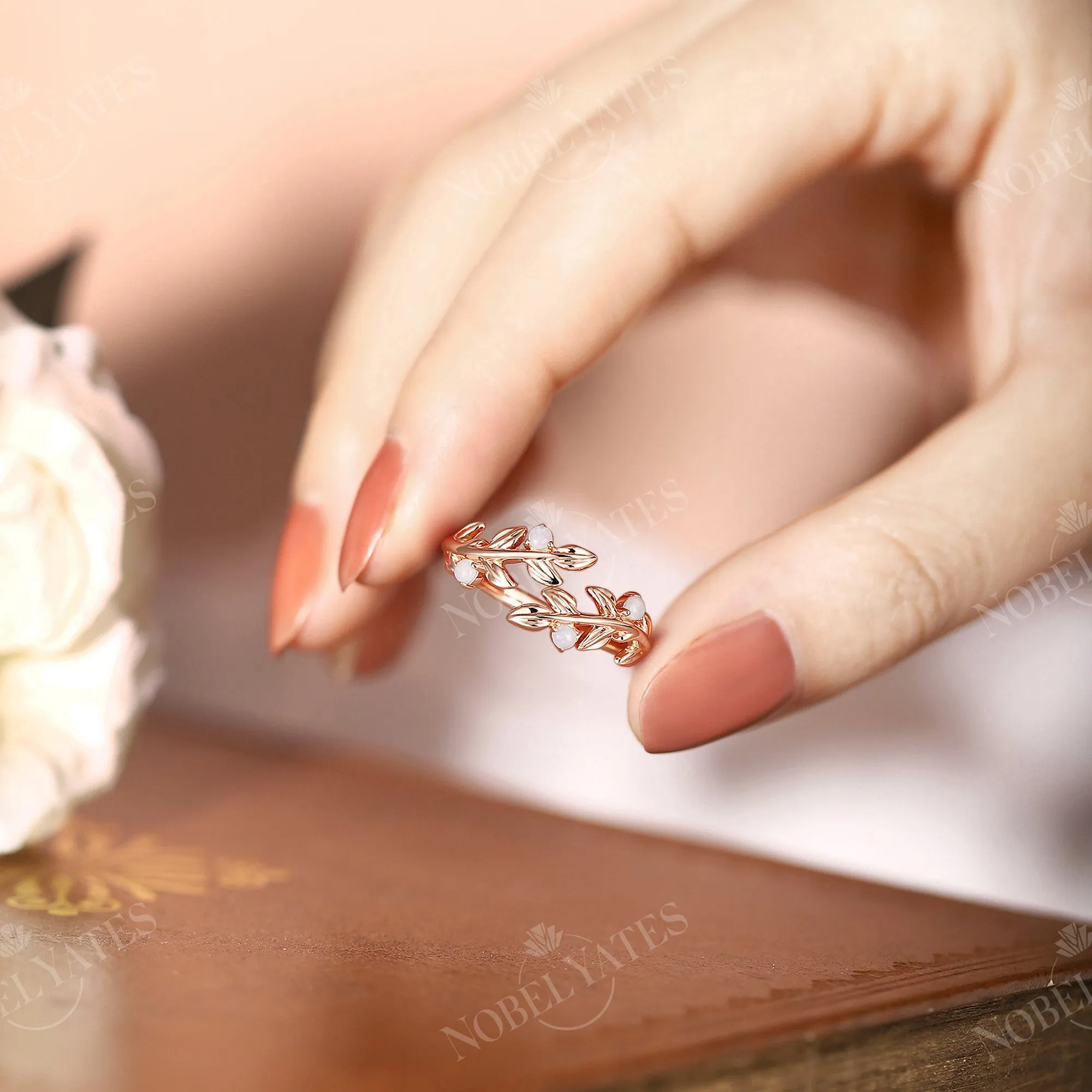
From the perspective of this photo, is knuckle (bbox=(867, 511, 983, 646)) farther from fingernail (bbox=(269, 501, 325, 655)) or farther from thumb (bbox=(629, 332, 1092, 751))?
fingernail (bbox=(269, 501, 325, 655))

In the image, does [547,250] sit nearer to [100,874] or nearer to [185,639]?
[100,874]

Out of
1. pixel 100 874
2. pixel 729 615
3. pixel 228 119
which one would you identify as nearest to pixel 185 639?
pixel 228 119

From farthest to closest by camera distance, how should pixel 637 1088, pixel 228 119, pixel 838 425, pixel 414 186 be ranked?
pixel 228 119 < pixel 838 425 < pixel 414 186 < pixel 637 1088

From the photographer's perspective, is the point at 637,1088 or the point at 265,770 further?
the point at 265,770
